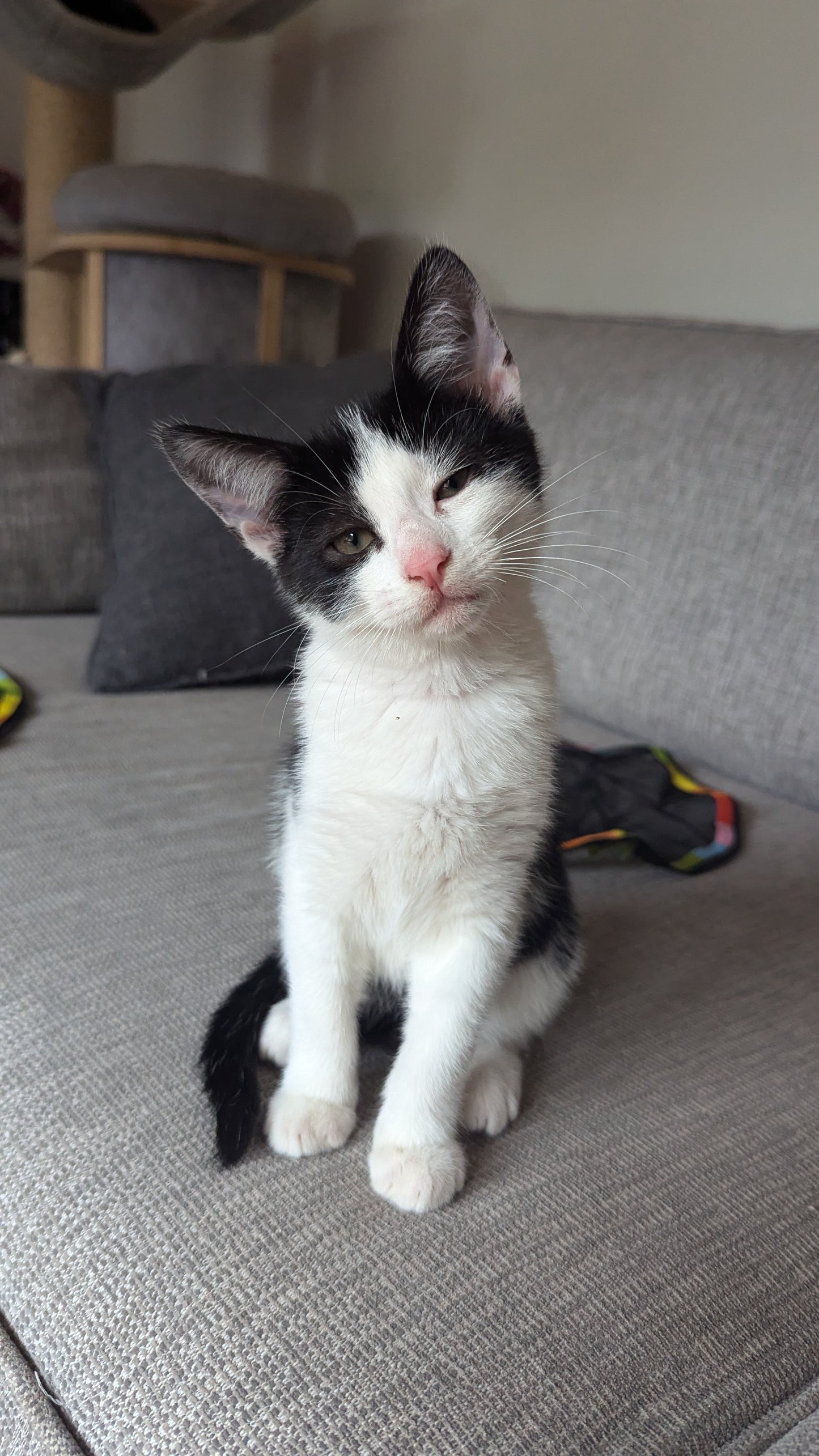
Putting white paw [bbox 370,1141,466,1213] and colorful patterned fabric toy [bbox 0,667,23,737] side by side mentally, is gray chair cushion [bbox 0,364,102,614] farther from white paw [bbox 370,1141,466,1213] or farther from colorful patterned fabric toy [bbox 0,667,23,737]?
white paw [bbox 370,1141,466,1213]

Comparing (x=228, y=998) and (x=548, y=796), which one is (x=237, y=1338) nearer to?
(x=228, y=998)

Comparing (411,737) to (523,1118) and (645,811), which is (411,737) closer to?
(523,1118)

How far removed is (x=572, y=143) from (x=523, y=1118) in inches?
79.2

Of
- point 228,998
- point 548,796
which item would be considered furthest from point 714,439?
point 228,998

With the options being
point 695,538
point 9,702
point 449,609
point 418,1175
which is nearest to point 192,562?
point 9,702

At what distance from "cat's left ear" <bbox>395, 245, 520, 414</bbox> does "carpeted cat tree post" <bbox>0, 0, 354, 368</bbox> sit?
185 cm

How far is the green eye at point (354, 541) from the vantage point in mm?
754

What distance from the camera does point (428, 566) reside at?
2.29ft

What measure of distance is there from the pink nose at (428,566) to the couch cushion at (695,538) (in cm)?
63

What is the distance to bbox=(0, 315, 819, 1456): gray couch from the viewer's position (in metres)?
0.60

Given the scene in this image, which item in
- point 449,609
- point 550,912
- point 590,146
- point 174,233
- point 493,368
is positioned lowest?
point 550,912

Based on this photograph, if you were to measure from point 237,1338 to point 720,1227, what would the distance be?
1.13ft

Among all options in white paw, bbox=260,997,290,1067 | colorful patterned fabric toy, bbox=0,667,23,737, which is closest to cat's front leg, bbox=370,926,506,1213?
white paw, bbox=260,997,290,1067

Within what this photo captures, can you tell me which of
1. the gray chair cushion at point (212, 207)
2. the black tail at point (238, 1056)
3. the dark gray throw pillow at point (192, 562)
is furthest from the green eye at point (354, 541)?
the gray chair cushion at point (212, 207)
